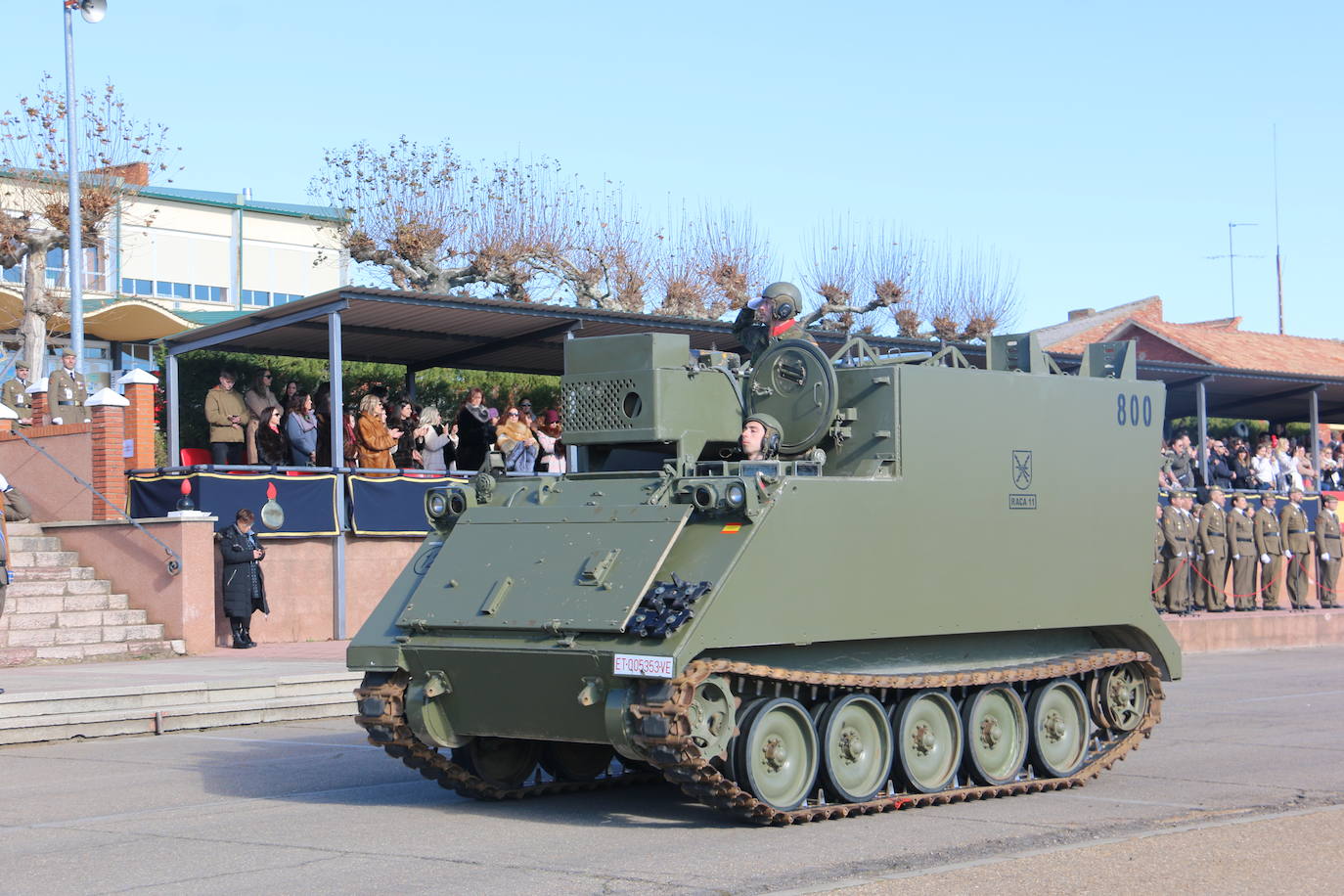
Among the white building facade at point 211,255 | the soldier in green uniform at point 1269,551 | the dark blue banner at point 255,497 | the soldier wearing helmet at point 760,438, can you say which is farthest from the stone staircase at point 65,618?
the white building facade at point 211,255

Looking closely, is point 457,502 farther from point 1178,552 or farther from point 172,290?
point 172,290

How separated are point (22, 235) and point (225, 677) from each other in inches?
601

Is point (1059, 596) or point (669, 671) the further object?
point (1059, 596)

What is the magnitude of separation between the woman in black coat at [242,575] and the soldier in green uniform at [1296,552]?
56.7 ft

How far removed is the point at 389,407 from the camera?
2622 centimetres

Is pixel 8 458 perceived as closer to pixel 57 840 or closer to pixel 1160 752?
pixel 57 840

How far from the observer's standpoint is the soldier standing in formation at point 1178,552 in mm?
24953

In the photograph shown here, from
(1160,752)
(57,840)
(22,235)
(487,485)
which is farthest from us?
(22,235)

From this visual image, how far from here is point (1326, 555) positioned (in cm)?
2886

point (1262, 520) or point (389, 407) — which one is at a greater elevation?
point (389, 407)

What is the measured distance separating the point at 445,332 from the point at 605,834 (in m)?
15.5

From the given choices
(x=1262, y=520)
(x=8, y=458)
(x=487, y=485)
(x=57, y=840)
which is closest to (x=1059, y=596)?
(x=487, y=485)

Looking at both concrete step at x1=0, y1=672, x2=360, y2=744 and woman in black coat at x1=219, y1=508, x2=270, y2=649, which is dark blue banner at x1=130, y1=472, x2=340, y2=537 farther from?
concrete step at x1=0, y1=672, x2=360, y2=744

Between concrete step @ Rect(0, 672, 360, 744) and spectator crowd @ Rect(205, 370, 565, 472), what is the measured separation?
6.01 metres
